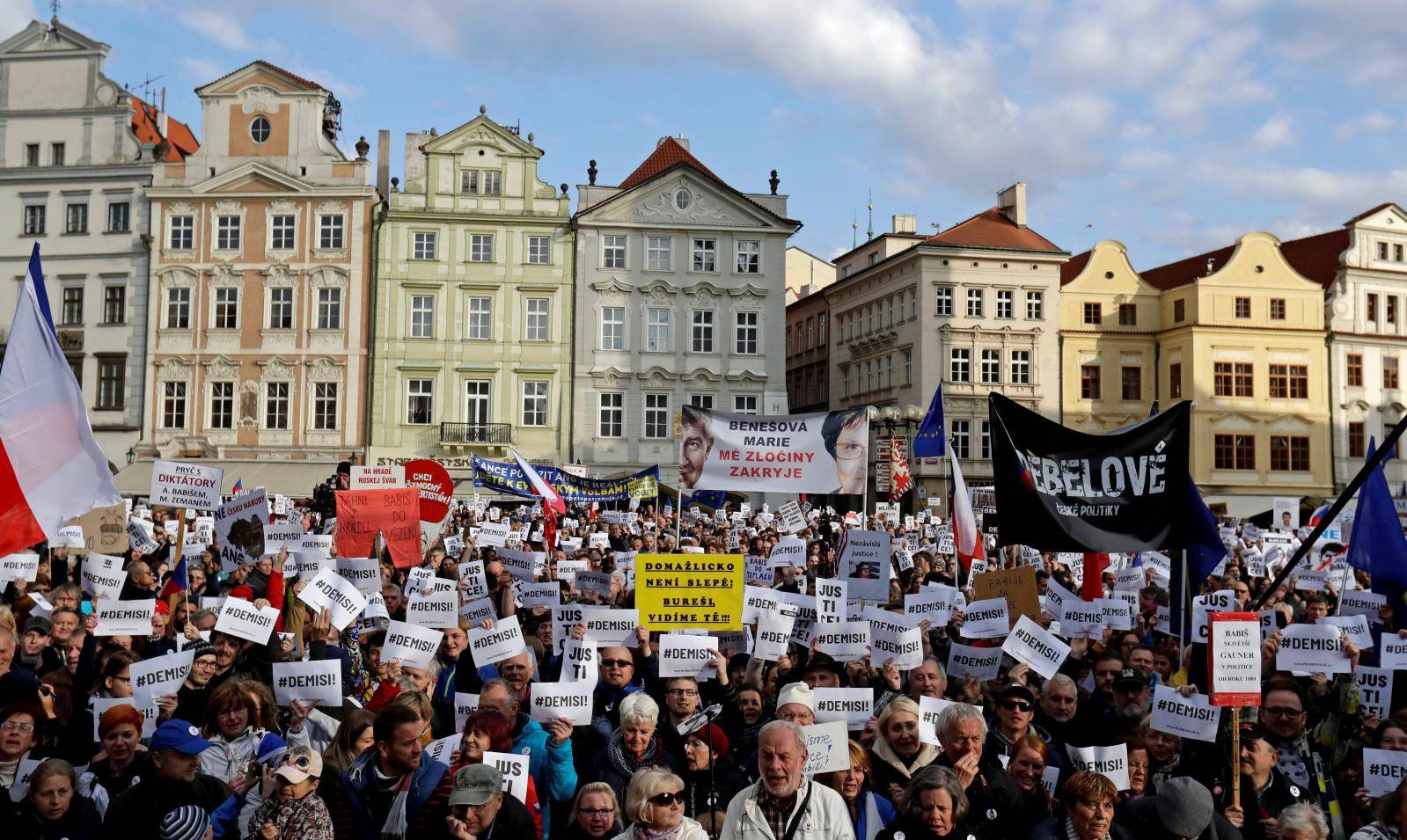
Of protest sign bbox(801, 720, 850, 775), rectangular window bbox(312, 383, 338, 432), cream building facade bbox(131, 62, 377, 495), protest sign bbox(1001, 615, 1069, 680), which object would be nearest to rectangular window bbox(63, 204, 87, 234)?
cream building facade bbox(131, 62, 377, 495)

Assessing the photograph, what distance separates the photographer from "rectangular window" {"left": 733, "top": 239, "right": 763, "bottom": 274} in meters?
47.9

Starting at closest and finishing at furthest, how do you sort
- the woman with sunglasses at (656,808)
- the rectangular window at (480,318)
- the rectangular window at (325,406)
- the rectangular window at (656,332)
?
the woman with sunglasses at (656,808) → the rectangular window at (325,406) → the rectangular window at (480,318) → the rectangular window at (656,332)

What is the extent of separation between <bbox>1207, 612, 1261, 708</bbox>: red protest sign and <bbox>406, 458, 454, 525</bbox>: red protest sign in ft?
41.7

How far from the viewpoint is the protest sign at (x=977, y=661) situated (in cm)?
933

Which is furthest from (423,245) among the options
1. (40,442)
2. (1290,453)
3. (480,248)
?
(40,442)

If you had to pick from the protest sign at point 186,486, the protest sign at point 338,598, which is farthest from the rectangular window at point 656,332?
the protest sign at point 338,598

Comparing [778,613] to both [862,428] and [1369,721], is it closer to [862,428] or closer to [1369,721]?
[1369,721]

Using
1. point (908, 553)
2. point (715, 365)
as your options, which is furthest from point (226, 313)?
point (908, 553)

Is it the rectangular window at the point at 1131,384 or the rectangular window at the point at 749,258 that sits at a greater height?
the rectangular window at the point at 749,258

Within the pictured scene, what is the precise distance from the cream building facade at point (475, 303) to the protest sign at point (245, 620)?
37206 millimetres

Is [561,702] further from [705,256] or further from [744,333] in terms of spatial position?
[705,256]

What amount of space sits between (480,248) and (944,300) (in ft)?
58.3

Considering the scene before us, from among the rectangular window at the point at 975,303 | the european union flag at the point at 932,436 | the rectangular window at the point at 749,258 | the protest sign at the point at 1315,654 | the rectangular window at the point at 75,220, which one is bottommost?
the protest sign at the point at 1315,654

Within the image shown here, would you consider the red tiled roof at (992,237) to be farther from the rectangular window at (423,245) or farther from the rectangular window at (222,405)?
the rectangular window at (222,405)
